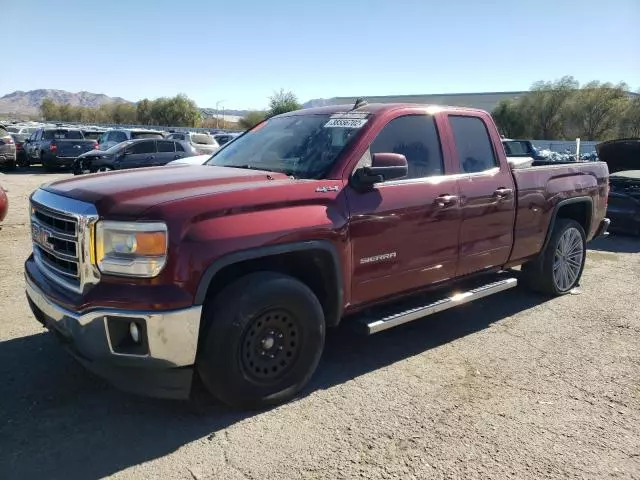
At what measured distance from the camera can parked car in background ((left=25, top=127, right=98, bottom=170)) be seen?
21109 millimetres

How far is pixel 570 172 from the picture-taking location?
5.71m

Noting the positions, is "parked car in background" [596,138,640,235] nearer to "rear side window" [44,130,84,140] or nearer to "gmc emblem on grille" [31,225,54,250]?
"gmc emblem on grille" [31,225,54,250]

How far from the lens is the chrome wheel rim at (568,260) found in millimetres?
5806

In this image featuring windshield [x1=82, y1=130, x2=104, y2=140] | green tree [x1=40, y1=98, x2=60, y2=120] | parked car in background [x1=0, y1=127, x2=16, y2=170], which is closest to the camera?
parked car in background [x1=0, y1=127, x2=16, y2=170]

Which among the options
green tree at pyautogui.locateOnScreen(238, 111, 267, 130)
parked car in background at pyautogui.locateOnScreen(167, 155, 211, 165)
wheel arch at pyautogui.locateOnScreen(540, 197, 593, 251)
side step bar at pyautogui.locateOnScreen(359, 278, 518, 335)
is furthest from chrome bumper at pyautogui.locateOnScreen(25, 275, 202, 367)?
green tree at pyautogui.locateOnScreen(238, 111, 267, 130)

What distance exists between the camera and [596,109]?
41.0 metres

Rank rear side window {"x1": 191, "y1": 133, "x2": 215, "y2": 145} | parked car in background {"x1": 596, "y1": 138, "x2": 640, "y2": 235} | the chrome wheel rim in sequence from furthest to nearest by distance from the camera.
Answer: rear side window {"x1": 191, "y1": 133, "x2": 215, "y2": 145} → parked car in background {"x1": 596, "y1": 138, "x2": 640, "y2": 235} → the chrome wheel rim

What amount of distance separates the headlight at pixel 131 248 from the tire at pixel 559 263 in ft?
14.1

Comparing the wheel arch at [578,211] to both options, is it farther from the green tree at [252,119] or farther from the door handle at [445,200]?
the green tree at [252,119]

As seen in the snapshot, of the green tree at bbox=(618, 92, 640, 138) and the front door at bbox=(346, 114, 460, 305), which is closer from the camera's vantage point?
the front door at bbox=(346, 114, 460, 305)

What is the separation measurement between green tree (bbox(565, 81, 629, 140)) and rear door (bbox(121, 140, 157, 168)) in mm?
36022

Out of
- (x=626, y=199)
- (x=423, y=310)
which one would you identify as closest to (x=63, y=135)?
(x=626, y=199)

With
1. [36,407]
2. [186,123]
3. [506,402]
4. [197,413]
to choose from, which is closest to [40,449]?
[36,407]

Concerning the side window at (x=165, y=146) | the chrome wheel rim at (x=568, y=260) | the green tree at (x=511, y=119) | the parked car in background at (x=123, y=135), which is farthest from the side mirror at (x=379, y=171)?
the green tree at (x=511, y=119)
